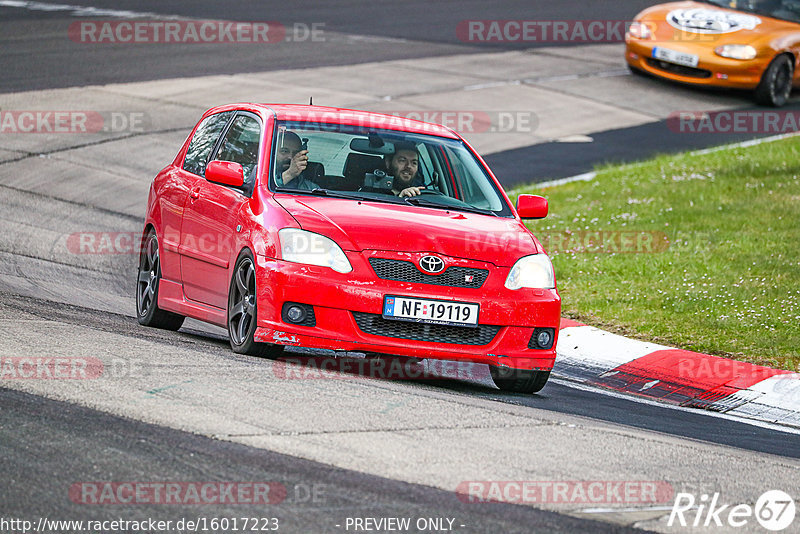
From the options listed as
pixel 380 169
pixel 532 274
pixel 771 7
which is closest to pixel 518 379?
pixel 532 274

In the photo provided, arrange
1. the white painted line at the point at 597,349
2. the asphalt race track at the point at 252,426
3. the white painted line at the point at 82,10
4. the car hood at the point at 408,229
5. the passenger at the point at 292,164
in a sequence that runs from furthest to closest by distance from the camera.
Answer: the white painted line at the point at 82,10 < the white painted line at the point at 597,349 < the passenger at the point at 292,164 < the car hood at the point at 408,229 < the asphalt race track at the point at 252,426

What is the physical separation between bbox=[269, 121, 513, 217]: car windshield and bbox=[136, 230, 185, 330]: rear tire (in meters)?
1.54

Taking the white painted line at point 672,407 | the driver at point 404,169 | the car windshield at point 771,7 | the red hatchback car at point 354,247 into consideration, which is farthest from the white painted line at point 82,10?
the white painted line at point 672,407

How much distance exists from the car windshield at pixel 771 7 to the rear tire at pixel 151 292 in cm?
1465

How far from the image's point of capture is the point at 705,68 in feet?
68.8

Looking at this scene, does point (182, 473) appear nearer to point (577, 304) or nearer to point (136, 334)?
point (136, 334)

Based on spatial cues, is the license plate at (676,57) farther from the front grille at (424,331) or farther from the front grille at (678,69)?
the front grille at (424,331)

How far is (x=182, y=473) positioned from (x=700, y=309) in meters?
6.41

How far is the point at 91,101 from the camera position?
18453 millimetres

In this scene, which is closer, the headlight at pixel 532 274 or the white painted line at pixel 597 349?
the headlight at pixel 532 274

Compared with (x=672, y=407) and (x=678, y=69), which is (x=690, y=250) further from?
(x=678, y=69)

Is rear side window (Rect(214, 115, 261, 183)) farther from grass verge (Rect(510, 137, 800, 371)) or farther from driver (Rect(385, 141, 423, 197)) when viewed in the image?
grass verge (Rect(510, 137, 800, 371))

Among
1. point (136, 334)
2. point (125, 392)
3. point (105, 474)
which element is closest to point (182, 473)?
point (105, 474)

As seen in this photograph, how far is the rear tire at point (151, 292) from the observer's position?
947cm
